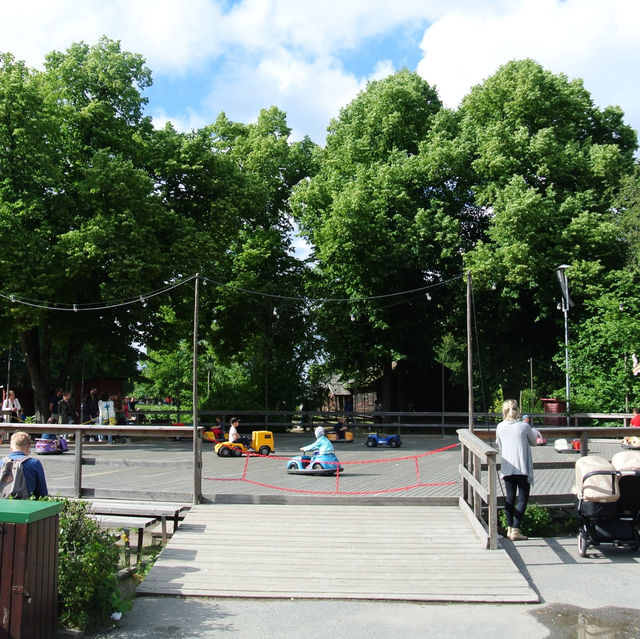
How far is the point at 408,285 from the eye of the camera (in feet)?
102

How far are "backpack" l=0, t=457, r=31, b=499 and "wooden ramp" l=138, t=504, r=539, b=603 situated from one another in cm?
165

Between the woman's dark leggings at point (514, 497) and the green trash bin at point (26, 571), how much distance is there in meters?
5.92

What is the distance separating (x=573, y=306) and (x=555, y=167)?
5.65 metres

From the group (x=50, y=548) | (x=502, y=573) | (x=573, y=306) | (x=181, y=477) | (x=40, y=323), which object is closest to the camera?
(x=50, y=548)

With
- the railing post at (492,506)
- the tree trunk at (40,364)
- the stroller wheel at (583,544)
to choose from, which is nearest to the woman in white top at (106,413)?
the tree trunk at (40,364)

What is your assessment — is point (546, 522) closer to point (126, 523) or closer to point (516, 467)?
point (516, 467)

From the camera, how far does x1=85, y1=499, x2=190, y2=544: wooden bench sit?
9.36 metres

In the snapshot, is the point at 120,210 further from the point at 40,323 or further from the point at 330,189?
the point at 330,189

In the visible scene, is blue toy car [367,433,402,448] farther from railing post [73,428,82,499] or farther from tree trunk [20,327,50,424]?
railing post [73,428,82,499]

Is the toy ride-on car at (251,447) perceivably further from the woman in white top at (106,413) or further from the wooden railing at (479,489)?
the wooden railing at (479,489)

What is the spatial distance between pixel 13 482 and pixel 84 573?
1285 millimetres

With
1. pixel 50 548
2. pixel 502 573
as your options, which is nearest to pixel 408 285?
pixel 502 573

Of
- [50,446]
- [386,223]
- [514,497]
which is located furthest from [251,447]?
[386,223]

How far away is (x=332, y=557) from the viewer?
818cm
